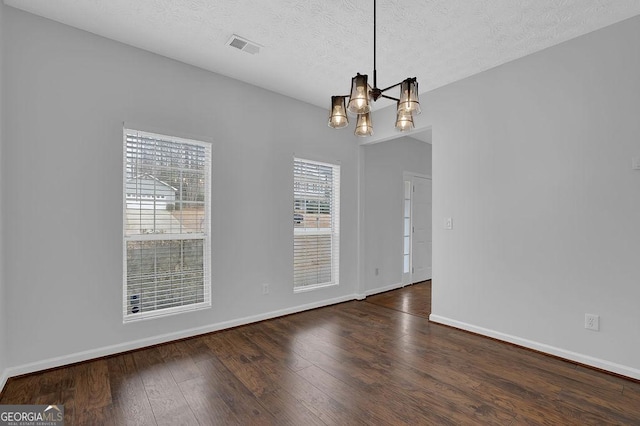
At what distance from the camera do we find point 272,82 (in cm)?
369

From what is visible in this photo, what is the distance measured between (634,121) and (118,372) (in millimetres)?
4605

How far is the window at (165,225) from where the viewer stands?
9.67 feet

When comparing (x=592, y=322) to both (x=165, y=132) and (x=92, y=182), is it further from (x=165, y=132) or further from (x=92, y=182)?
(x=92, y=182)

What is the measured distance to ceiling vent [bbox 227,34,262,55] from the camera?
280 centimetres

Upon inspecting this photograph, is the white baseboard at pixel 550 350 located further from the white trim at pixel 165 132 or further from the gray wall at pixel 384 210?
the white trim at pixel 165 132

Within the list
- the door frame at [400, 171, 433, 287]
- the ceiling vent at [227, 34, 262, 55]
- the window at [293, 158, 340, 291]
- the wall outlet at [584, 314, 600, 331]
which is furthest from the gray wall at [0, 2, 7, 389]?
the door frame at [400, 171, 433, 287]

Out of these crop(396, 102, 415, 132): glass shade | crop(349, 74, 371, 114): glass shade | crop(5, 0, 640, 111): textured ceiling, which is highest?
crop(5, 0, 640, 111): textured ceiling

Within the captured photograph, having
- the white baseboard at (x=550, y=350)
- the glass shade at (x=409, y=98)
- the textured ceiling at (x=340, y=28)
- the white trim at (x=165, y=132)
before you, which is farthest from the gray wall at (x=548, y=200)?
the white trim at (x=165, y=132)

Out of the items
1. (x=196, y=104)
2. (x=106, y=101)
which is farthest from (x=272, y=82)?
(x=106, y=101)

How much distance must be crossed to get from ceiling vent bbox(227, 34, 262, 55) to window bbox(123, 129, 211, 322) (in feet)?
3.45

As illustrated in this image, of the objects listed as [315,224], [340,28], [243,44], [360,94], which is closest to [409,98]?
[360,94]

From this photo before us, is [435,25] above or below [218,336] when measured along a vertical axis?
above

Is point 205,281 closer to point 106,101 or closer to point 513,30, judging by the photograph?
point 106,101

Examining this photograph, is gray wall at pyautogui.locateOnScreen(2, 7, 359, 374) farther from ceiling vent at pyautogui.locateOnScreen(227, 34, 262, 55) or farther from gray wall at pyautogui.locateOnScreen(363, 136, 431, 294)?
gray wall at pyautogui.locateOnScreen(363, 136, 431, 294)
